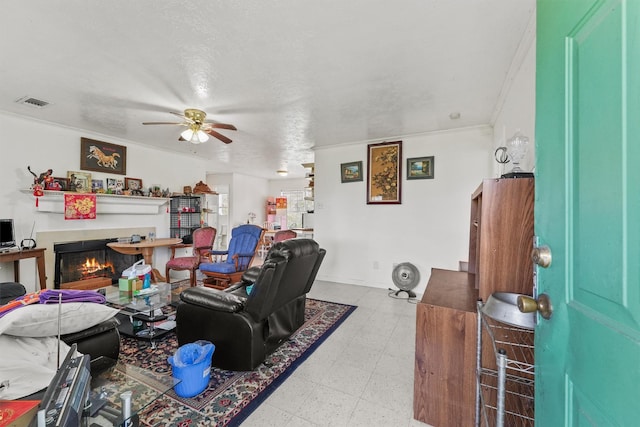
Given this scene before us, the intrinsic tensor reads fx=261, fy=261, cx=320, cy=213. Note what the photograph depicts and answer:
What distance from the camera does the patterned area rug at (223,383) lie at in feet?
5.00

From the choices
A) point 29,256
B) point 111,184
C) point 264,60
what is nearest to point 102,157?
point 111,184

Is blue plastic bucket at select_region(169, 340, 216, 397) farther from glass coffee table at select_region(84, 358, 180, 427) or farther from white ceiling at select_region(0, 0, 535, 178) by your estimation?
white ceiling at select_region(0, 0, 535, 178)

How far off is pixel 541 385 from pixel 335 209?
401 centimetres

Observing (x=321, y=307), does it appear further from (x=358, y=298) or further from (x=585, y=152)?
(x=585, y=152)

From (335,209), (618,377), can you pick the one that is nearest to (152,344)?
(618,377)

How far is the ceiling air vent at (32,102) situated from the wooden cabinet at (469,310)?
4.36m

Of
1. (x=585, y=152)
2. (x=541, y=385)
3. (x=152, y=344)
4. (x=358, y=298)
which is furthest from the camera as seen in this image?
(x=358, y=298)

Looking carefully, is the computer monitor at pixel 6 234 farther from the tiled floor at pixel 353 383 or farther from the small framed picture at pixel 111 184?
the tiled floor at pixel 353 383

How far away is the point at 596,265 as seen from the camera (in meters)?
0.54

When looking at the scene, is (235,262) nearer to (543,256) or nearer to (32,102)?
(32,102)

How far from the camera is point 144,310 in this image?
2.34 m

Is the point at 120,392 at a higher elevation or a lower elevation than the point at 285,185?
lower

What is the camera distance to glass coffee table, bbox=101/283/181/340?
2393 millimetres

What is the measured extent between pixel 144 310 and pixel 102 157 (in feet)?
10.5
